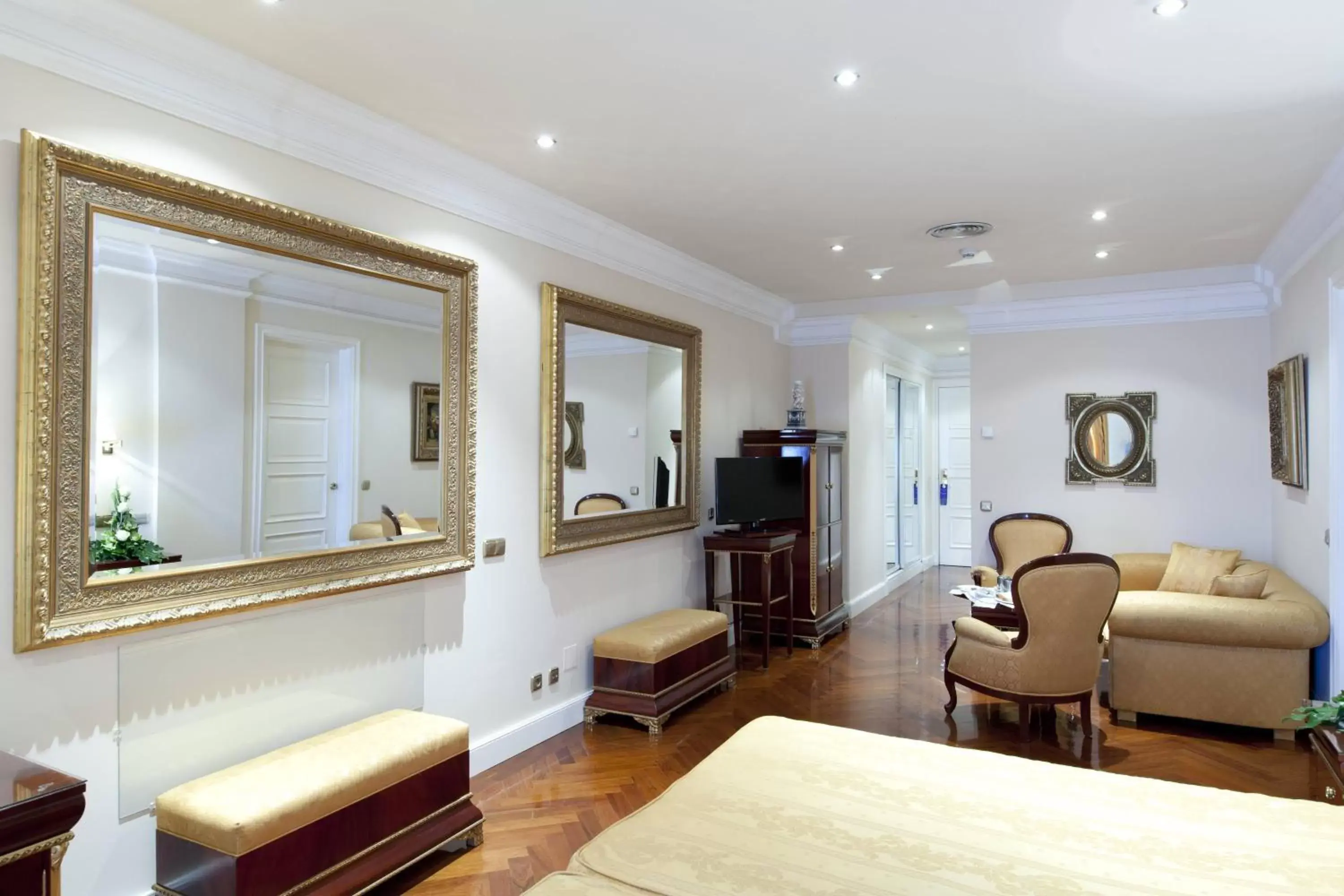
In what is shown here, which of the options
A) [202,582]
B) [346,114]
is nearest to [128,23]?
[346,114]

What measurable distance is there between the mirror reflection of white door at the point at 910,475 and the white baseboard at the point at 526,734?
5.43m

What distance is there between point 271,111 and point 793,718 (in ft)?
12.2

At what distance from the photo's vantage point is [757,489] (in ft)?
18.5

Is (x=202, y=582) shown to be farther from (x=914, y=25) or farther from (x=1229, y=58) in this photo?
(x=1229, y=58)

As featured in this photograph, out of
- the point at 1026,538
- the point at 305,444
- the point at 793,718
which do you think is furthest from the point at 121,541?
the point at 1026,538

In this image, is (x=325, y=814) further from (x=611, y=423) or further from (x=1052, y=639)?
(x=1052, y=639)

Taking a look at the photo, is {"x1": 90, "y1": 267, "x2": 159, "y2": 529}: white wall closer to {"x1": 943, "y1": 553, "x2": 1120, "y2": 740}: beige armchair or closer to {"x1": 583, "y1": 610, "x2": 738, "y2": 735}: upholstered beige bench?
{"x1": 583, "y1": 610, "x2": 738, "y2": 735}: upholstered beige bench

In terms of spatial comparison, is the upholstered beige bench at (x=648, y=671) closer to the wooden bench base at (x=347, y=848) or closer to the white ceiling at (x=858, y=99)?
the wooden bench base at (x=347, y=848)

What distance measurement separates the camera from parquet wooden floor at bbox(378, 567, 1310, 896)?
114 inches

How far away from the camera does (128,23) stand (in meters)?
2.30

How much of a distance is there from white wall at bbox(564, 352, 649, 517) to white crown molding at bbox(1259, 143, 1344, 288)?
11.1 ft

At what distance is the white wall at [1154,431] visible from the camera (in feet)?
18.4

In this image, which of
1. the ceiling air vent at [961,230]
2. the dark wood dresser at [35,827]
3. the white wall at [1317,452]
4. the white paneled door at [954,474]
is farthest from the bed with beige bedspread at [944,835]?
the white paneled door at [954,474]

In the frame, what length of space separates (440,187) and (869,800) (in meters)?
2.81
